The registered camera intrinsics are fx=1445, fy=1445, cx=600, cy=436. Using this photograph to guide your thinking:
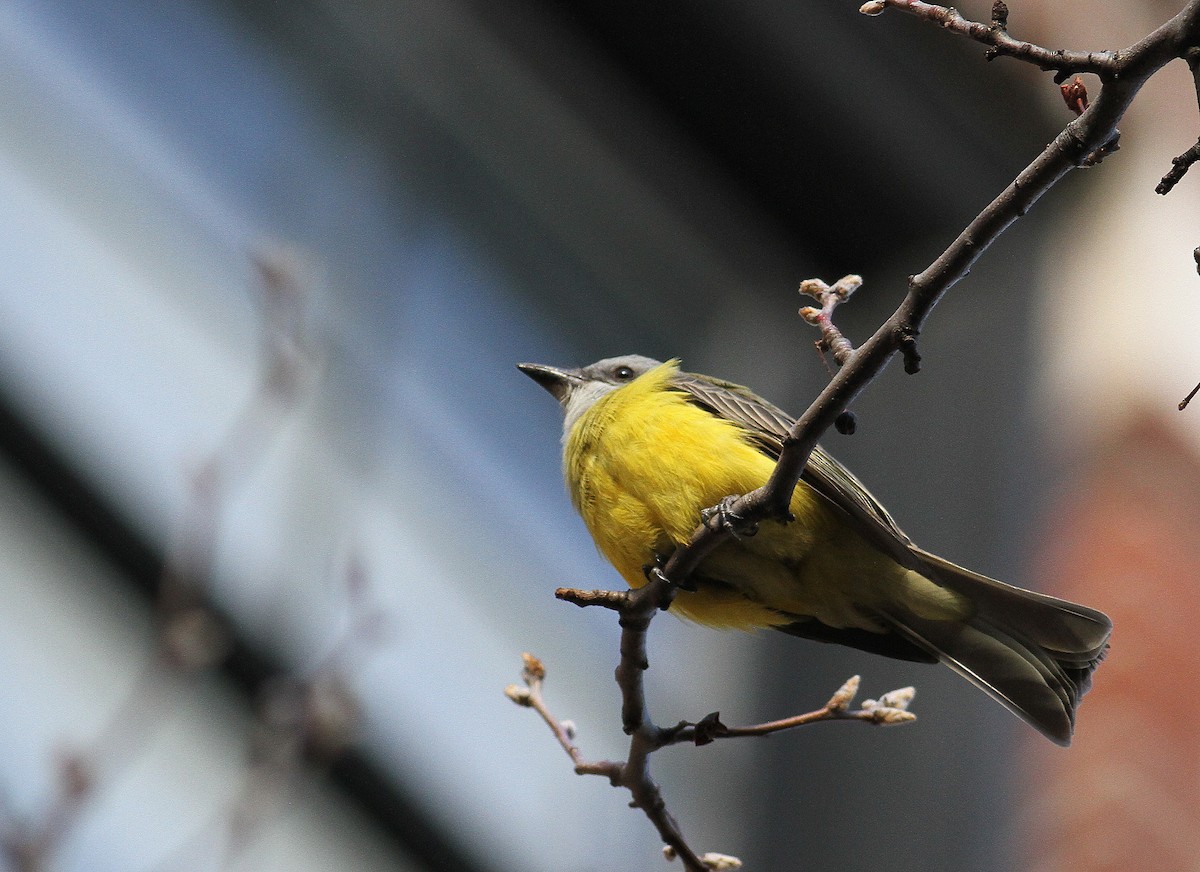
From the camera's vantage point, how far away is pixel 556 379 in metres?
5.09

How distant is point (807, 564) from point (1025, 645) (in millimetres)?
611

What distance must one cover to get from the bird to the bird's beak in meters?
0.80

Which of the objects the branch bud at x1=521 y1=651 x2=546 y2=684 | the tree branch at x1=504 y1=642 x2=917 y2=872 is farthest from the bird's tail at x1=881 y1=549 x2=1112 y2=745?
the branch bud at x1=521 y1=651 x2=546 y2=684

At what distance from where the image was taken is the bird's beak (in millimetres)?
5070

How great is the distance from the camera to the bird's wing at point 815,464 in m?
3.63

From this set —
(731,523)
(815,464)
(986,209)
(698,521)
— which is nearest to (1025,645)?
(815,464)

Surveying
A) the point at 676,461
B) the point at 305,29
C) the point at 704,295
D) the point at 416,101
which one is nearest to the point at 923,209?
the point at 704,295

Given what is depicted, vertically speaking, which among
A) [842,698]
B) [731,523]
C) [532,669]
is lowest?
[842,698]

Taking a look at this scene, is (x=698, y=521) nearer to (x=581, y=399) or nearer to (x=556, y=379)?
(x=581, y=399)

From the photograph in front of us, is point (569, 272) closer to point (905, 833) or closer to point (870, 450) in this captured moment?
point (870, 450)

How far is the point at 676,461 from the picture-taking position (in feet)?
12.8

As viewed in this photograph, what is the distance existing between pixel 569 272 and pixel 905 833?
4142 millimetres

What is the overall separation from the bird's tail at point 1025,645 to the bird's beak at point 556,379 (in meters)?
1.61

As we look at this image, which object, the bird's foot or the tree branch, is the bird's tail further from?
the bird's foot
